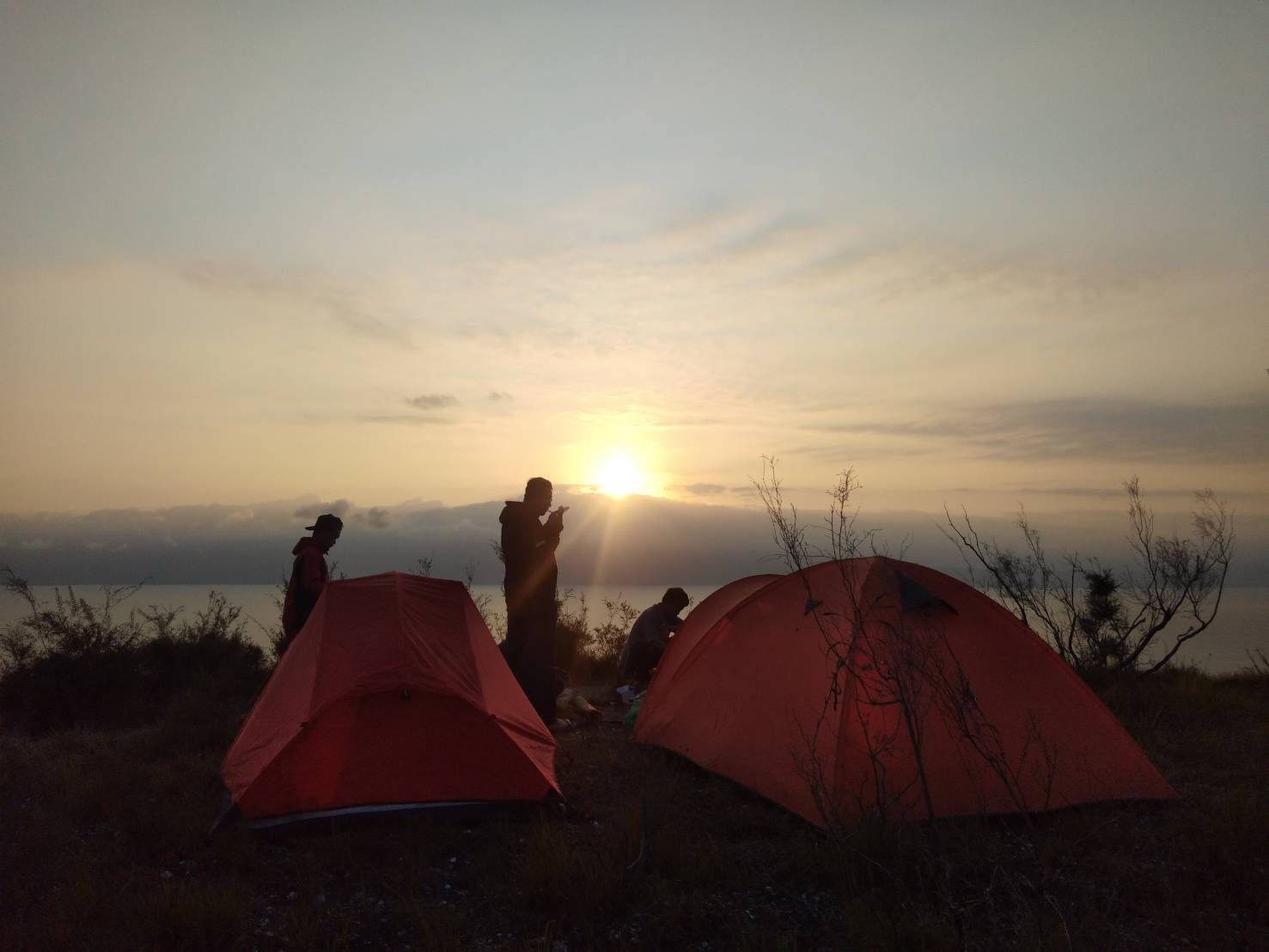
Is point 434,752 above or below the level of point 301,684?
below

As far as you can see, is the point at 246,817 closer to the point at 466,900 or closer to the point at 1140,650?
the point at 466,900

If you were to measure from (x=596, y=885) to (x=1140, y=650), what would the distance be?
10009mm

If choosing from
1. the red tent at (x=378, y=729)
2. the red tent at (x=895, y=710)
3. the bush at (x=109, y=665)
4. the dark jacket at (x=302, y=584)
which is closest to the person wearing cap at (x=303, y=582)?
the dark jacket at (x=302, y=584)

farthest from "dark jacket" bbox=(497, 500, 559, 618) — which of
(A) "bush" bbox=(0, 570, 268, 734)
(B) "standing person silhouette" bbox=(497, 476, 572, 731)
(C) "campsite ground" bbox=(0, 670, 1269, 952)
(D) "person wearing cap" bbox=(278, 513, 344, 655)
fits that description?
(A) "bush" bbox=(0, 570, 268, 734)

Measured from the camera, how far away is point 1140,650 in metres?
11.6

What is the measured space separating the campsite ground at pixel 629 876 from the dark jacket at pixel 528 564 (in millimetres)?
2725

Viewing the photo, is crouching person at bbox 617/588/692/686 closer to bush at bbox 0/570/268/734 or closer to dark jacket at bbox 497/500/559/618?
dark jacket at bbox 497/500/559/618

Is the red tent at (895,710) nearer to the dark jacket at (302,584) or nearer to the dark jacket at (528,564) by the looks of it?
the dark jacket at (528,564)

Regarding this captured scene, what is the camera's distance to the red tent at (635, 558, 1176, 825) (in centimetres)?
592

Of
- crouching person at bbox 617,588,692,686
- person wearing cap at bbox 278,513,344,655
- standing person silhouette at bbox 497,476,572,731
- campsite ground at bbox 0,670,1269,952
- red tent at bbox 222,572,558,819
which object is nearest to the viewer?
campsite ground at bbox 0,670,1269,952

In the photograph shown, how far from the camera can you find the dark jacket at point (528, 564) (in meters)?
9.20

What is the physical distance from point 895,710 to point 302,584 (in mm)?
5645

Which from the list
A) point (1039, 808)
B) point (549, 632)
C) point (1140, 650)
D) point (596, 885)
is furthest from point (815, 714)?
point (1140, 650)

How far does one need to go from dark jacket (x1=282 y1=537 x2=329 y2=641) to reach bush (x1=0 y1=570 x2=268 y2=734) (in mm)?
2392
